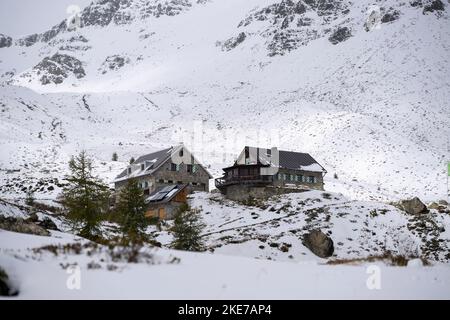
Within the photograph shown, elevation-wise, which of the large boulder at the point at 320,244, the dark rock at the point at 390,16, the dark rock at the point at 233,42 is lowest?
the large boulder at the point at 320,244

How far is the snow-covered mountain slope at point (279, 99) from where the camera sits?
80938mm

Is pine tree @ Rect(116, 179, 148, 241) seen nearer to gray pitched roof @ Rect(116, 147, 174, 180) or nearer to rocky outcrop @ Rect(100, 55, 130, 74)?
gray pitched roof @ Rect(116, 147, 174, 180)

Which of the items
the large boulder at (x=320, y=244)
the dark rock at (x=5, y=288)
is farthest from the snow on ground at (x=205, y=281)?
the large boulder at (x=320, y=244)

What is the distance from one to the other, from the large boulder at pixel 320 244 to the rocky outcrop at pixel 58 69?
5886 inches

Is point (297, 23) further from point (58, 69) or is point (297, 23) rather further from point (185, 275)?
point (185, 275)

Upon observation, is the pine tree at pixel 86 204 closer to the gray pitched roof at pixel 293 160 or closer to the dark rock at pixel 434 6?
the gray pitched roof at pixel 293 160

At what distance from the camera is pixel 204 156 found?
295 ft

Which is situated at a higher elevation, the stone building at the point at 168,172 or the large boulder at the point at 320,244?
the stone building at the point at 168,172

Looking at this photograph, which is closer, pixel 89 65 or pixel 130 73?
pixel 130 73

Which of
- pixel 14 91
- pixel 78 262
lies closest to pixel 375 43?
pixel 14 91

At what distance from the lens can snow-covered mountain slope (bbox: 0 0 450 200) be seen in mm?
80938

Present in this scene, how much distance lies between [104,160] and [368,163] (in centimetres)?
4581

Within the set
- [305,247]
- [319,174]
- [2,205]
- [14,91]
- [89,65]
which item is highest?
[89,65]

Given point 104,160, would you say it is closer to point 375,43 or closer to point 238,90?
point 238,90
